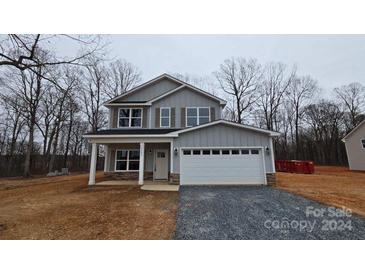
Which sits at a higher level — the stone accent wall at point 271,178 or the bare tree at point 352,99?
the bare tree at point 352,99

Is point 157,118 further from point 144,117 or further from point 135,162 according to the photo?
point 135,162

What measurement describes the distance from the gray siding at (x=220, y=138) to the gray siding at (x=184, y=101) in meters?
2.74

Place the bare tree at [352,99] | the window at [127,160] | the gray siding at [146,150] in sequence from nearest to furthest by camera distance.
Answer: the gray siding at [146,150] < the window at [127,160] < the bare tree at [352,99]

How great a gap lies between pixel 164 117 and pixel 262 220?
8.99m

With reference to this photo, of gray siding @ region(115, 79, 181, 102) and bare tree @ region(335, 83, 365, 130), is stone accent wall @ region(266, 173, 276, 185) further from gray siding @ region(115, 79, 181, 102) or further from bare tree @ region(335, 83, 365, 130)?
bare tree @ region(335, 83, 365, 130)

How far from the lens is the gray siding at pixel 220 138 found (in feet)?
30.7

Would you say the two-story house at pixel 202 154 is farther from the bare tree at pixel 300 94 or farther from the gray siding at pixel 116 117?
the bare tree at pixel 300 94

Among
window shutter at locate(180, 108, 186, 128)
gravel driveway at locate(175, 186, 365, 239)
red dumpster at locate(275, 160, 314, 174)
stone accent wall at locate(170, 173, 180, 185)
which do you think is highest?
window shutter at locate(180, 108, 186, 128)

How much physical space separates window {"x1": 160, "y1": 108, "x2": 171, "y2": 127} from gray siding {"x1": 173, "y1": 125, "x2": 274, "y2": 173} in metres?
2.72

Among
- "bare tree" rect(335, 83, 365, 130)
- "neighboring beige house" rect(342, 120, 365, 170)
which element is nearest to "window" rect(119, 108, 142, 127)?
"neighboring beige house" rect(342, 120, 365, 170)

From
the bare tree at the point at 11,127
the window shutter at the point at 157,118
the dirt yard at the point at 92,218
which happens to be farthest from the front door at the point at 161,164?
the bare tree at the point at 11,127

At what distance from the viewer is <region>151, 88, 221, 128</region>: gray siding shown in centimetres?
1202

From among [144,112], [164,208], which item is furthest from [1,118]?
[164,208]

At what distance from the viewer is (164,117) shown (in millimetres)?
12070
